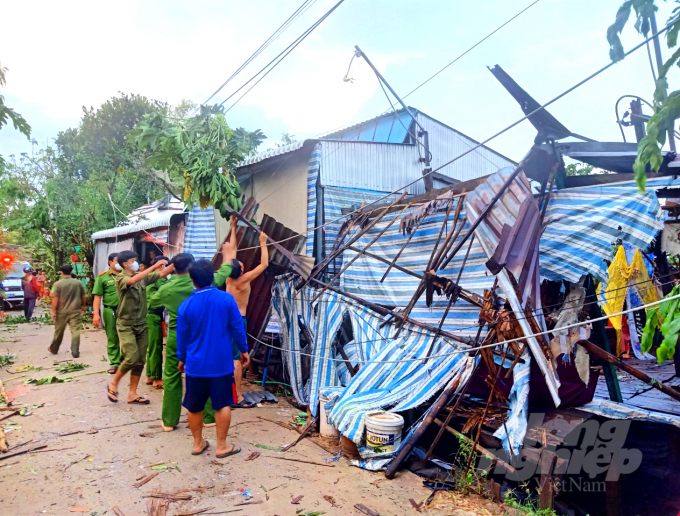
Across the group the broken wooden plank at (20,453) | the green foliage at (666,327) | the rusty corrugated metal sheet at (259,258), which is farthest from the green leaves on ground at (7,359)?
the green foliage at (666,327)

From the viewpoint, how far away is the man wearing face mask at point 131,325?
6.13 m

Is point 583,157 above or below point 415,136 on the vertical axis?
below

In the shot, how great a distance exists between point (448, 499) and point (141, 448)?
308cm

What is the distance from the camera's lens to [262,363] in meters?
8.17

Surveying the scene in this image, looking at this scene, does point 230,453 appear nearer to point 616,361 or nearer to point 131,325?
point 131,325

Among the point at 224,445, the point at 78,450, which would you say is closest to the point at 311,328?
the point at 224,445

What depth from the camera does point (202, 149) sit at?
23.9ft

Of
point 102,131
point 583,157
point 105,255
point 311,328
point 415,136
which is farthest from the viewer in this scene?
point 102,131

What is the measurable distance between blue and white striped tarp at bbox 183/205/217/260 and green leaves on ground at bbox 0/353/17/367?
398 cm

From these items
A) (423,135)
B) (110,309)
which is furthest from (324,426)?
(423,135)

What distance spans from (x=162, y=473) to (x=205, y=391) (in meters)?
0.79

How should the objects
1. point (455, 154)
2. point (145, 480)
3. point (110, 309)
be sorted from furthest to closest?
point (455, 154)
point (110, 309)
point (145, 480)

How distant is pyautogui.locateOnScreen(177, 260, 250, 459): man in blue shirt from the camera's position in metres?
4.43

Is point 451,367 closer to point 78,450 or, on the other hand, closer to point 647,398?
point 647,398
